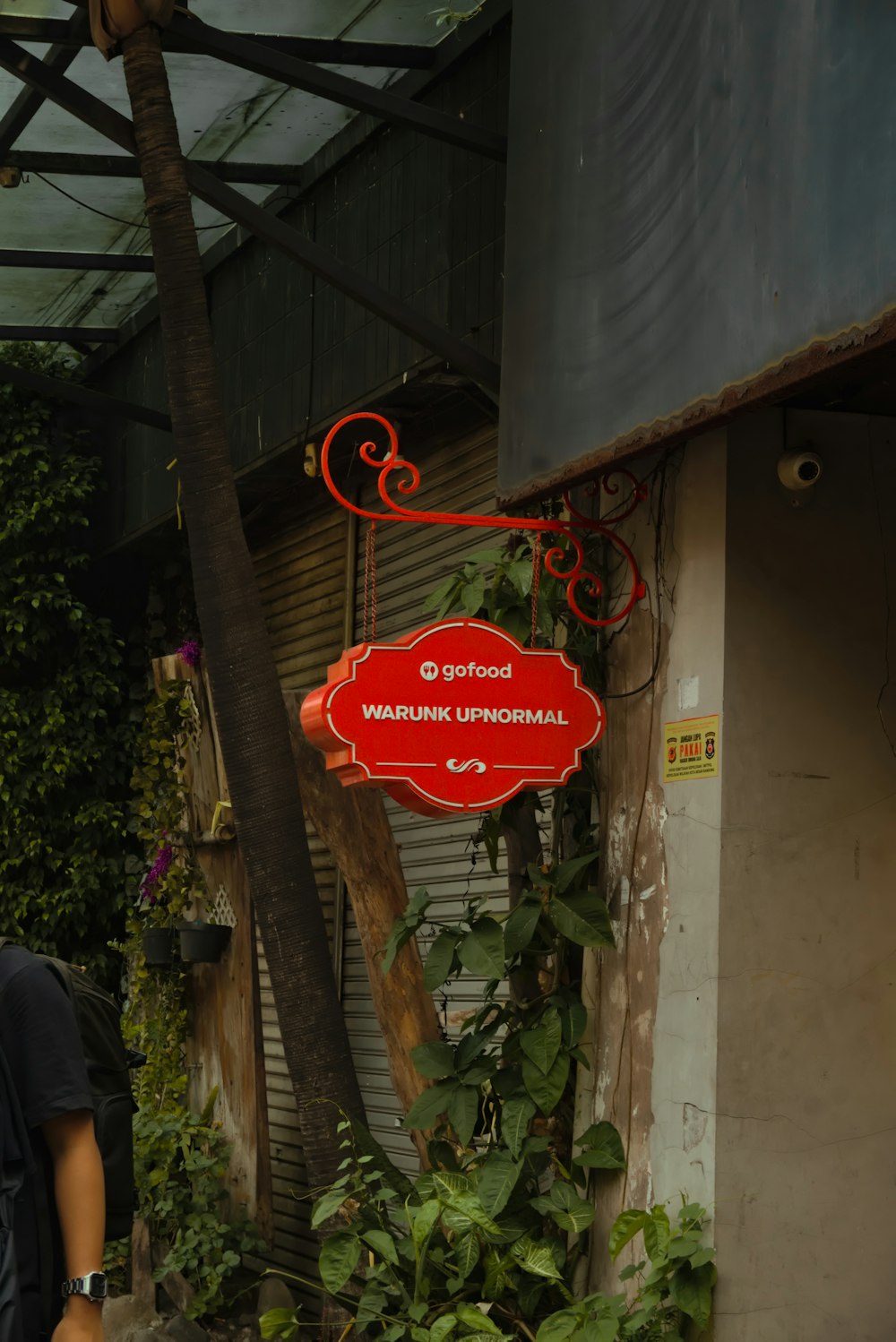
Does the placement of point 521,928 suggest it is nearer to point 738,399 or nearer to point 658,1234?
point 658,1234

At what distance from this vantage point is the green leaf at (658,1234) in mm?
4469

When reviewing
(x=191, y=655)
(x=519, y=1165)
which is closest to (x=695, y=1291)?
(x=519, y=1165)

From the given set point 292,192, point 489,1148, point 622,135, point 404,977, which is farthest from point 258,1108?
point 622,135

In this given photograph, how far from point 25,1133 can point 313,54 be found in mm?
5198

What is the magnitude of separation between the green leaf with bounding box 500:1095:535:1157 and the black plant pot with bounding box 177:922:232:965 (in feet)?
12.8

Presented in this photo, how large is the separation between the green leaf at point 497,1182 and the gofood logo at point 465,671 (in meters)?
1.45

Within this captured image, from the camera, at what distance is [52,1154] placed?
360cm

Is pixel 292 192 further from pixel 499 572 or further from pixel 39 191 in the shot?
pixel 499 572

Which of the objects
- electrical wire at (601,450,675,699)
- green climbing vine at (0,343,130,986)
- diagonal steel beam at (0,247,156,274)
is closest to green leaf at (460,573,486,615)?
electrical wire at (601,450,675,699)

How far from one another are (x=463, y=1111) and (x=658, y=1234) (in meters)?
0.85

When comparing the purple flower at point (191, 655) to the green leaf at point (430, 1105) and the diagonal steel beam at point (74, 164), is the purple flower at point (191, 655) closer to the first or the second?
the diagonal steel beam at point (74, 164)

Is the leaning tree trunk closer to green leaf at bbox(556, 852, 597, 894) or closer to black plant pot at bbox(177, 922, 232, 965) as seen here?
green leaf at bbox(556, 852, 597, 894)

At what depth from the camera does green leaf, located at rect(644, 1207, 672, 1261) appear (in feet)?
14.7

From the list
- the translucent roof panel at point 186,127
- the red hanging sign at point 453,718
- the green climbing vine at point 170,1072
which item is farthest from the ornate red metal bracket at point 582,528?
the green climbing vine at point 170,1072
